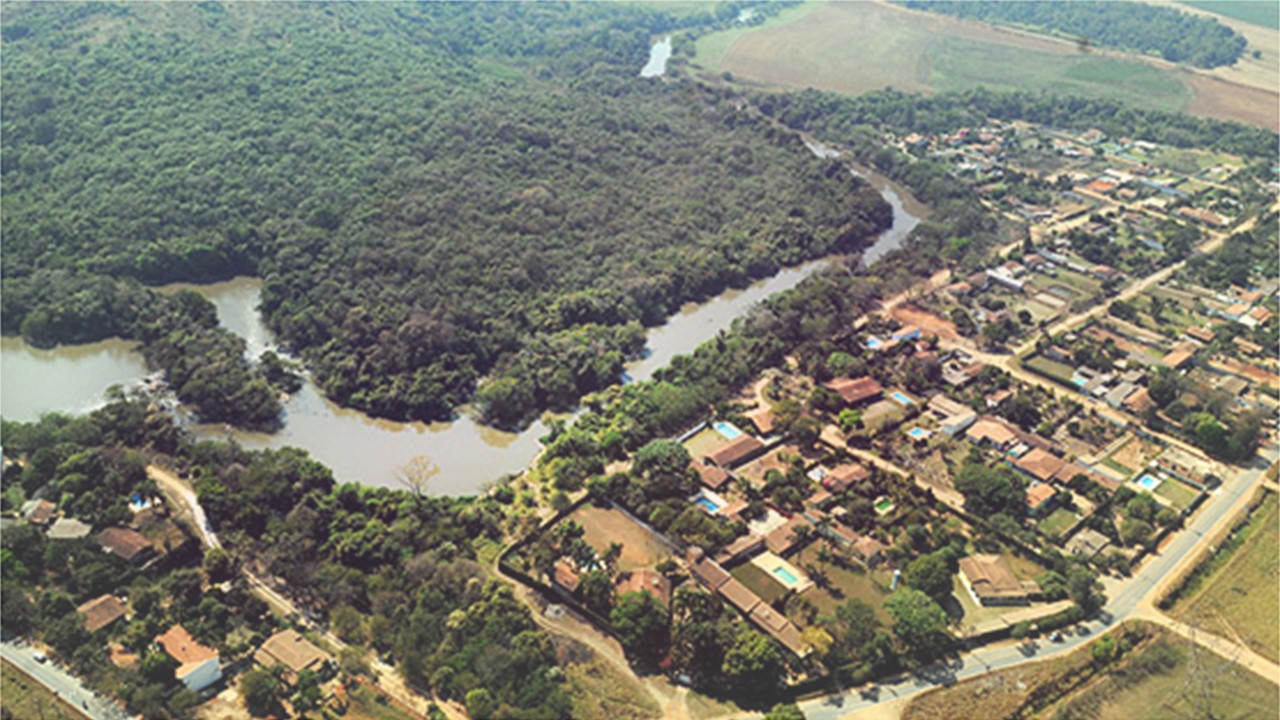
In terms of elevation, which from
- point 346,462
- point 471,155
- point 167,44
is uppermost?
point 167,44

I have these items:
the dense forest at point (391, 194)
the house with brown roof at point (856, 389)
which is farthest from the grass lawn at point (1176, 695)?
the dense forest at point (391, 194)

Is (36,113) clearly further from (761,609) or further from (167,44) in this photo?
(761,609)

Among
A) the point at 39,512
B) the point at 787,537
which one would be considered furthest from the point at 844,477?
the point at 39,512

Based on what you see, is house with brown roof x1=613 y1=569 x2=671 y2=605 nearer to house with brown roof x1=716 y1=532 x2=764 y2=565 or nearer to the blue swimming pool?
house with brown roof x1=716 y1=532 x2=764 y2=565

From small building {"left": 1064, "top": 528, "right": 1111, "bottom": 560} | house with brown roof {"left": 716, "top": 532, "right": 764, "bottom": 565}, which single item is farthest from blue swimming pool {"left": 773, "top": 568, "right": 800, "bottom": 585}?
small building {"left": 1064, "top": 528, "right": 1111, "bottom": 560}

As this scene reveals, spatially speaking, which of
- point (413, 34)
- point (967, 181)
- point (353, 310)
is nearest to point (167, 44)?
point (413, 34)

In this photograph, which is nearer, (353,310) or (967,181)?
(353,310)

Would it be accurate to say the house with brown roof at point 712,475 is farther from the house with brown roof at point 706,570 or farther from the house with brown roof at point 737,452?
the house with brown roof at point 706,570
